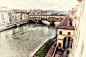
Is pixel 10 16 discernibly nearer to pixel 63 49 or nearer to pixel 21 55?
pixel 21 55

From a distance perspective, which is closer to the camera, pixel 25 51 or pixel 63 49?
pixel 63 49

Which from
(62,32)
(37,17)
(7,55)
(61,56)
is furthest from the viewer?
(37,17)

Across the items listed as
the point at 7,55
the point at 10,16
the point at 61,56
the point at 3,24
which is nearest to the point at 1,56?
the point at 7,55

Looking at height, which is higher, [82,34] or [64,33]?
[82,34]

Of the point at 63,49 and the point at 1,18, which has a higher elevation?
the point at 1,18

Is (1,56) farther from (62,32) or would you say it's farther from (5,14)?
(5,14)

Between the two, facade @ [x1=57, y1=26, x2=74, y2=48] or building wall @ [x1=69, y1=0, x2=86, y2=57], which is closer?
building wall @ [x1=69, y1=0, x2=86, y2=57]

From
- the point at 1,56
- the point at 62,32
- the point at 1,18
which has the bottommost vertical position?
the point at 1,56

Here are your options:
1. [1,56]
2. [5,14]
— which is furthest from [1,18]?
[1,56]

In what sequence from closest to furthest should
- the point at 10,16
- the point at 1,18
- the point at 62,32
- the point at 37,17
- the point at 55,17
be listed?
the point at 62,32 → the point at 1,18 → the point at 10,16 → the point at 55,17 → the point at 37,17

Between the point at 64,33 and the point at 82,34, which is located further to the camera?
the point at 64,33

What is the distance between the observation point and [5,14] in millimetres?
35312

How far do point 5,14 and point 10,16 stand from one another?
3598 mm

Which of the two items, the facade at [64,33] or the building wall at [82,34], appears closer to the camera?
the building wall at [82,34]
